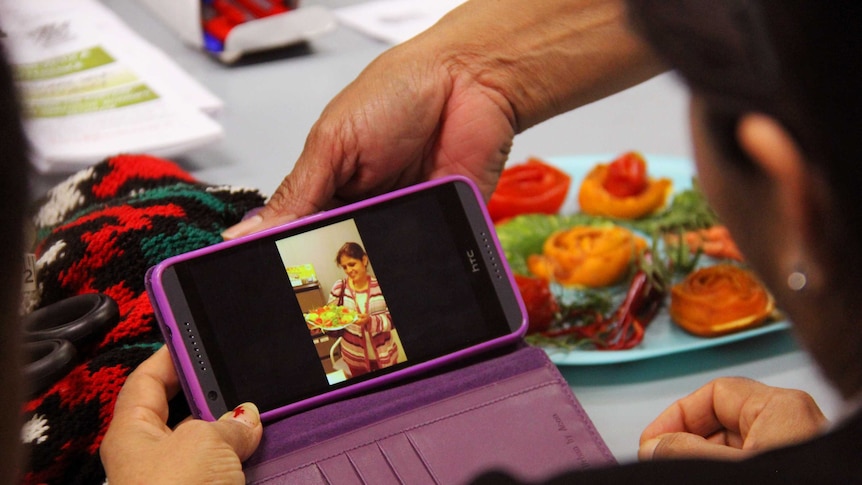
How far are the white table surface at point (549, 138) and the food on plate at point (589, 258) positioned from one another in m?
0.10

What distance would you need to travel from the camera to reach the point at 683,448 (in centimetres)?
→ 51

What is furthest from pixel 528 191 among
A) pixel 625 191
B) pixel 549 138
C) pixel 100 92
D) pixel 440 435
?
pixel 100 92

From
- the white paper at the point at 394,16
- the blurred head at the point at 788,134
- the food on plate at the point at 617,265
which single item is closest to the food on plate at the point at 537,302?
the food on plate at the point at 617,265

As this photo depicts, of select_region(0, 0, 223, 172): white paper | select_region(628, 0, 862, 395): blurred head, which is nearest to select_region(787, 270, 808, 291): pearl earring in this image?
select_region(628, 0, 862, 395): blurred head

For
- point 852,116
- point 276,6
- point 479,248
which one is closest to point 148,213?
point 479,248

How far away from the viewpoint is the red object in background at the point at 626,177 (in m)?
0.86

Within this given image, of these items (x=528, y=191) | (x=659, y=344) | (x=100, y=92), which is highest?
(x=100, y=92)

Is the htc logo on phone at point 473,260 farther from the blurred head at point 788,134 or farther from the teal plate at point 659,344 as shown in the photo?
the blurred head at point 788,134

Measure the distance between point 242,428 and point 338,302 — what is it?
100mm

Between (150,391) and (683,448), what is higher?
(150,391)

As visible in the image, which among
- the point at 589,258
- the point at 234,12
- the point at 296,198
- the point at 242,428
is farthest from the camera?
the point at 234,12

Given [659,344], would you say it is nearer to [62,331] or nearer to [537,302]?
[537,302]

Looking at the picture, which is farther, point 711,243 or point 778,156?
point 711,243

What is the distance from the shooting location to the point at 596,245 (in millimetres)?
788
